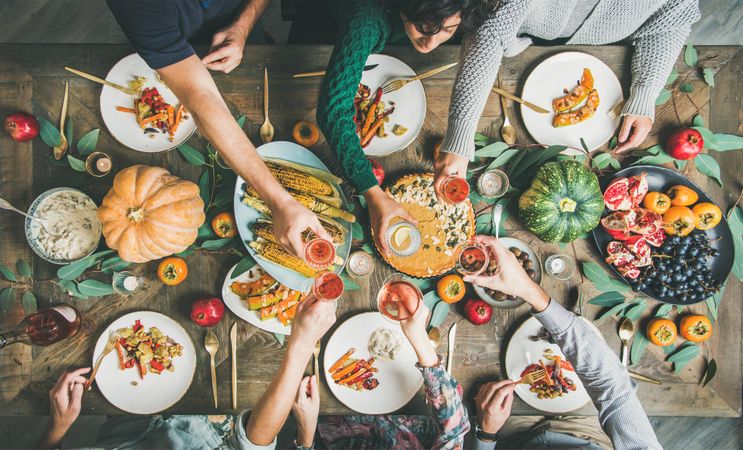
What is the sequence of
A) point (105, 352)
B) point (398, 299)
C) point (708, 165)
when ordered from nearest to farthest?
point (398, 299)
point (105, 352)
point (708, 165)

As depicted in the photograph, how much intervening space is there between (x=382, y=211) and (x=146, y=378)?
4.29 feet

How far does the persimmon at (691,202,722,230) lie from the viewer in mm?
1947

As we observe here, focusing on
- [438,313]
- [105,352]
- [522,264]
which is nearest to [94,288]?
[105,352]

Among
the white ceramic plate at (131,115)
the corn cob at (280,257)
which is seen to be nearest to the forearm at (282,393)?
the corn cob at (280,257)

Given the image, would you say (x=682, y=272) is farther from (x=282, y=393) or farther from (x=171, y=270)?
(x=171, y=270)

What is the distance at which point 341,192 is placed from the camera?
1.91 meters

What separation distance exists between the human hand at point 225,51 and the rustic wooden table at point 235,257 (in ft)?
0.25

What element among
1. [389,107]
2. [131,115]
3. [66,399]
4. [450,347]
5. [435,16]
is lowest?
[66,399]

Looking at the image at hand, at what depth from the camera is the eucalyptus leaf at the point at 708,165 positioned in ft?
6.63

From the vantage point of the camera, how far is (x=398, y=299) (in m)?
1.81

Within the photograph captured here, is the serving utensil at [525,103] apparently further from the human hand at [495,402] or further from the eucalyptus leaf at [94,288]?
the eucalyptus leaf at [94,288]

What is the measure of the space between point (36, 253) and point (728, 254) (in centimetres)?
314

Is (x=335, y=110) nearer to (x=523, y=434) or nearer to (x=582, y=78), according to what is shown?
(x=582, y=78)

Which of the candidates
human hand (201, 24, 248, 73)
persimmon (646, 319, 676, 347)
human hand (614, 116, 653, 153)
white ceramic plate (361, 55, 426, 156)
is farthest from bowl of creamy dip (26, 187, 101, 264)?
persimmon (646, 319, 676, 347)
